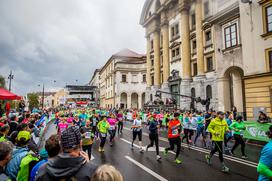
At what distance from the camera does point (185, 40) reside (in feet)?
99.4

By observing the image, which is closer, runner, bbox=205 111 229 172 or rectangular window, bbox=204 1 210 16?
runner, bbox=205 111 229 172

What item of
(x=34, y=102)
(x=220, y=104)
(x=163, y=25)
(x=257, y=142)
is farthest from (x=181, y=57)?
(x=34, y=102)

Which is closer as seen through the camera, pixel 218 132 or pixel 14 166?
pixel 14 166

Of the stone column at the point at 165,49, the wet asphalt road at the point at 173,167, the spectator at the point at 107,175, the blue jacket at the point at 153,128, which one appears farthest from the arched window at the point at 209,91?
the spectator at the point at 107,175

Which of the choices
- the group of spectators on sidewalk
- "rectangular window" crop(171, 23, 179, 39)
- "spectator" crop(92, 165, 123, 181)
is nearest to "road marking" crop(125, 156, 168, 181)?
the group of spectators on sidewalk

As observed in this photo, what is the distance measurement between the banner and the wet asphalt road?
355 centimetres

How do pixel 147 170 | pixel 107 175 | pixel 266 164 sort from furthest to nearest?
pixel 147 170
pixel 266 164
pixel 107 175

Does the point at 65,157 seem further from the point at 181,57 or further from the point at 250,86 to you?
the point at 181,57

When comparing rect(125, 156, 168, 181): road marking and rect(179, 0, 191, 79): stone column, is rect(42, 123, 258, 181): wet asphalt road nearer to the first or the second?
rect(125, 156, 168, 181): road marking

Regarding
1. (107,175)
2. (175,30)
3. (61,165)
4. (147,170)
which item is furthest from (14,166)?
(175,30)

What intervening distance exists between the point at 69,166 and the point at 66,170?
0.05 meters

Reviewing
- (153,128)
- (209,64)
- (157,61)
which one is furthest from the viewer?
(157,61)

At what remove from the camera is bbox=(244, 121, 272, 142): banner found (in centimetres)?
1038

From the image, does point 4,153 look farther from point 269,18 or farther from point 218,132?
point 269,18
